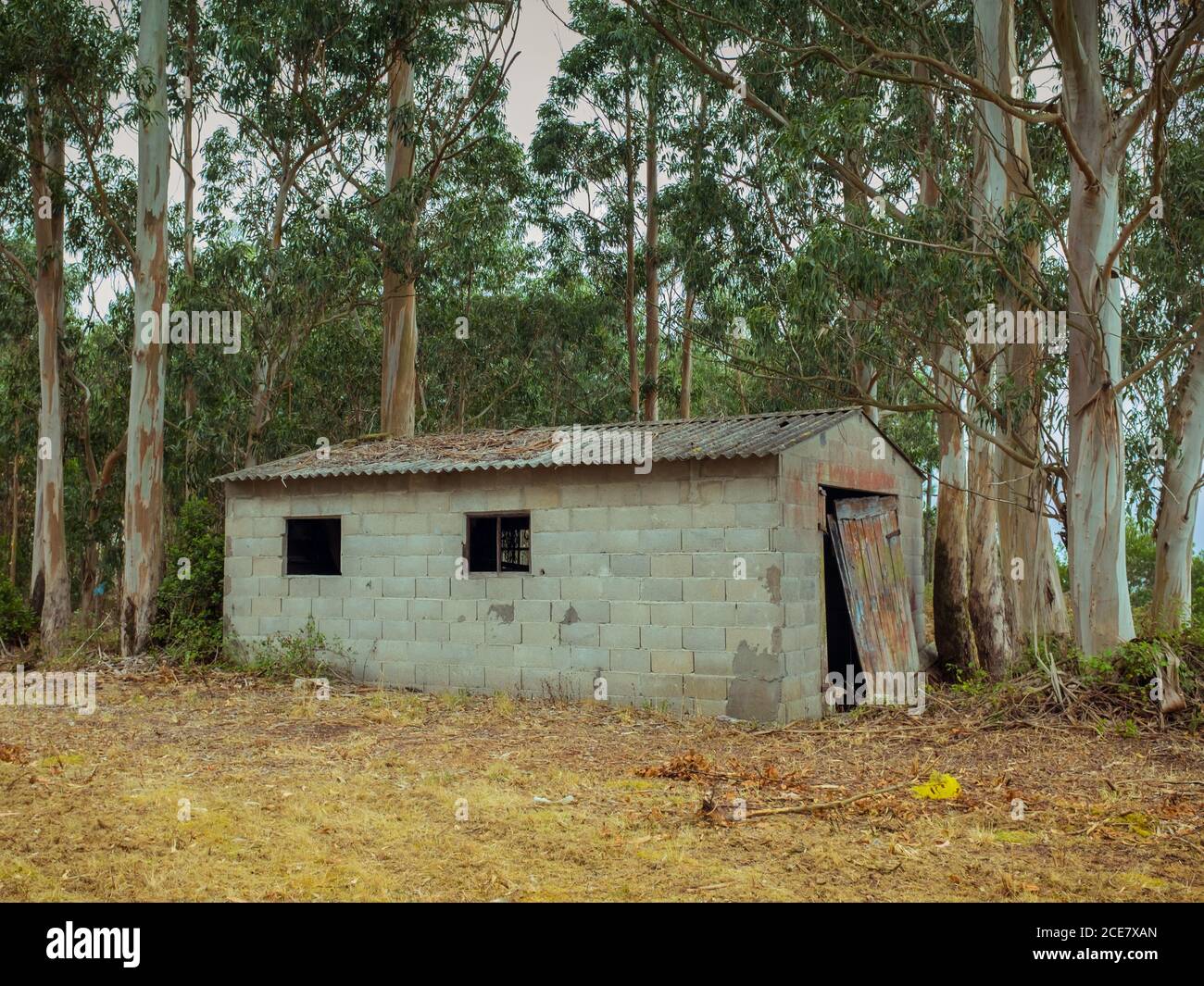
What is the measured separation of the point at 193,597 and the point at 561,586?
6384mm

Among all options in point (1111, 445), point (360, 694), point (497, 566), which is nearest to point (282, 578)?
point (360, 694)

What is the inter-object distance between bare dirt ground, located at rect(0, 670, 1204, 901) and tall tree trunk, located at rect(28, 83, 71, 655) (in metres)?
7.29

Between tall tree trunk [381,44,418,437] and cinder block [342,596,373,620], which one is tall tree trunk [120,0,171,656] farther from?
tall tree trunk [381,44,418,437]

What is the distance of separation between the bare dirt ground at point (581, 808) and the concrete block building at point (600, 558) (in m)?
0.74

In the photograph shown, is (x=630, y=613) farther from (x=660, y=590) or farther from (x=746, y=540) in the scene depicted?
(x=746, y=540)

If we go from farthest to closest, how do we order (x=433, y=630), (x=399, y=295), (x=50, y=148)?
(x=399, y=295)
(x=50, y=148)
(x=433, y=630)

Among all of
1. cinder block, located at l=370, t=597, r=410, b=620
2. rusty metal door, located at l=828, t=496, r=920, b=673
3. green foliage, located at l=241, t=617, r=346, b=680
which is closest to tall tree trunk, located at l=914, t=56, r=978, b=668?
rusty metal door, located at l=828, t=496, r=920, b=673

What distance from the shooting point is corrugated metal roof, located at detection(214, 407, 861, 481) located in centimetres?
1159

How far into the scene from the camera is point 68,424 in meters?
21.8

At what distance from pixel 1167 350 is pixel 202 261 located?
1548 centimetres

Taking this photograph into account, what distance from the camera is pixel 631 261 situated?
83.5 feet

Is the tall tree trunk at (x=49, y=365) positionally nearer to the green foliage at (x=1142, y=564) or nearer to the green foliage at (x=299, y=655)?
the green foliage at (x=299, y=655)

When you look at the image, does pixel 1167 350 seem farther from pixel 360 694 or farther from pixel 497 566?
pixel 360 694

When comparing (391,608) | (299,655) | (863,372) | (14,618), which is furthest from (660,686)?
(14,618)
